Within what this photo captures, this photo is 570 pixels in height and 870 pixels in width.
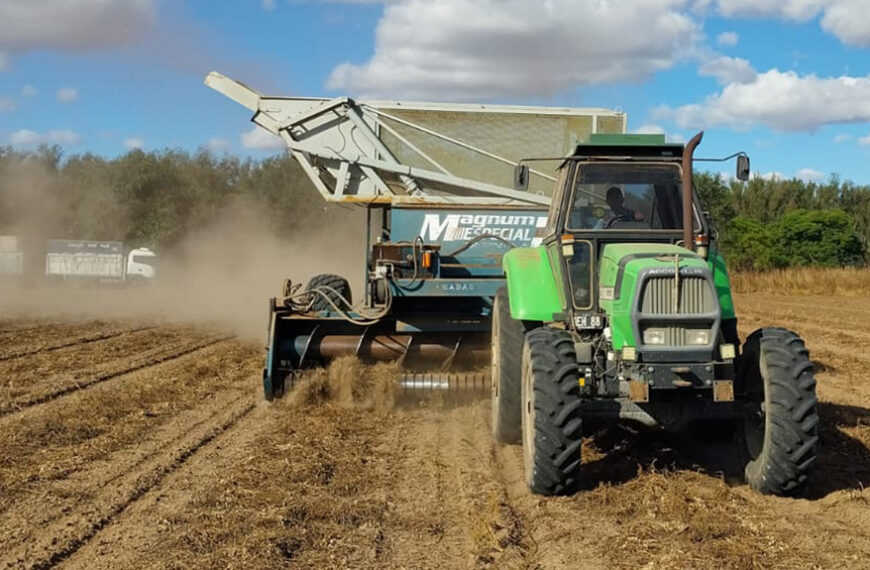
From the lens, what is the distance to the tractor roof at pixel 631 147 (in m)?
6.41

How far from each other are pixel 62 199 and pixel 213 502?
1792 inches

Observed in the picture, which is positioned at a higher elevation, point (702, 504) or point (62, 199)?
point (62, 199)

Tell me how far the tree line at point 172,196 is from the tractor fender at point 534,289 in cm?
3399

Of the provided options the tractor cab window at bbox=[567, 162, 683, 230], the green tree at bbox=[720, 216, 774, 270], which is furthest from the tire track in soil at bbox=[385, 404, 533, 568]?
the green tree at bbox=[720, 216, 774, 270]

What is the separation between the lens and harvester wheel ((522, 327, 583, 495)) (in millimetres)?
5246

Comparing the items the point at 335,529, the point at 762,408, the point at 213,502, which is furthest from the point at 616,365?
the point at 213,502

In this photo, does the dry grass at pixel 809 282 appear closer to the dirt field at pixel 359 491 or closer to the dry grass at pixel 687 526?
the dirt field at pixel 359 491

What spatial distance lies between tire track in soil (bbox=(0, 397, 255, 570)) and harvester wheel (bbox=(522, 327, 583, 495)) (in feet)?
8.33

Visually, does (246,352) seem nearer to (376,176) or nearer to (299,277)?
(376,176)

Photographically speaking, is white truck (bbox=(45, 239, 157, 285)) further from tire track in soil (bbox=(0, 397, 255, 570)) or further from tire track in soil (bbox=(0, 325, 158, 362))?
tire track in soil (bbox=(0, 397, 255, 570))

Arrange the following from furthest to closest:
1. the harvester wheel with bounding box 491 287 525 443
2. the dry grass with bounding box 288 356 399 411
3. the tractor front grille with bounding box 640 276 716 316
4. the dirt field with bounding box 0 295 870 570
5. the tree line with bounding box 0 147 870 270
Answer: the tree line with bounding box 0 147 870 270
the dry grass with bounding box 288 356 399 411
the harvester wheel with bounding box 491 287 525 443
the tractor front grille with bounding box 640 276 716 316
the dirt field with bounding box 0 295 870 570

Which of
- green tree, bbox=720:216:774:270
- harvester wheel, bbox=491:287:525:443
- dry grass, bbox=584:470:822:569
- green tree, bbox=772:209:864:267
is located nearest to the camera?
dry grass, bbox=584:470:822:569

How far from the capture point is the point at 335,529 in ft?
16.0

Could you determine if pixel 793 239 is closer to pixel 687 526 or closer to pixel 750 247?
pixel 750 247
